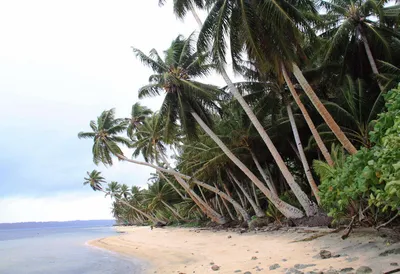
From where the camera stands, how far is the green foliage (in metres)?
3.70

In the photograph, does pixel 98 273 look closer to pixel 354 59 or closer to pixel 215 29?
pixel 215 29

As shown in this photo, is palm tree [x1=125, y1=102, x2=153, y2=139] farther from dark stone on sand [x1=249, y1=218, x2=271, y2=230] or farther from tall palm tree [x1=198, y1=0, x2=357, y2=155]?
tall palm tree [x1=198, y1=0, x2=357, y2=155]

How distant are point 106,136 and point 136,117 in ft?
13.9

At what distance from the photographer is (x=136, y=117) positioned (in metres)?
31.9

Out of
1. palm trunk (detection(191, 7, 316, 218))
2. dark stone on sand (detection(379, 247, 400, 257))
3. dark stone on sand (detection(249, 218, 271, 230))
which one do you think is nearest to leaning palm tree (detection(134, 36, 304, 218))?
palm trunk (detection(191, 7, 316, 218))

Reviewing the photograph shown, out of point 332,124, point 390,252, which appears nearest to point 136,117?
point 332,124

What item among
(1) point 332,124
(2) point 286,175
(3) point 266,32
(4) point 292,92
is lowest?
(2) point 286,175

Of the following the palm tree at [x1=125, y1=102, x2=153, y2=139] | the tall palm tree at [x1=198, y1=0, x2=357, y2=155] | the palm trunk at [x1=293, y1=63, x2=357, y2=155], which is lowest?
the palm trunk at [x1=293, y1=63, x2=357, y2=155]

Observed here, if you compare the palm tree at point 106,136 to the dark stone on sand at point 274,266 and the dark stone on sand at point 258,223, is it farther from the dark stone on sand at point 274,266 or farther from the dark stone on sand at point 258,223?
the dark stone on sand at point 274,266

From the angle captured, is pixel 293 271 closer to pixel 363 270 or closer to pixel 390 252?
pixel 363 270

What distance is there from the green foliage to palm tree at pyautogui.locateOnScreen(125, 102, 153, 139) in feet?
85.6

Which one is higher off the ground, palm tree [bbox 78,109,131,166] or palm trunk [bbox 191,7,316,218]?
palm tree [bbox 78,109,131,166]

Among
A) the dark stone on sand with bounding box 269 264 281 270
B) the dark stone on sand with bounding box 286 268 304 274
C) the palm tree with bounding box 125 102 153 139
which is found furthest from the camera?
the palm tree with bounding box 125 102 153 139

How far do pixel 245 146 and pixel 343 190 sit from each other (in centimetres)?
1213
